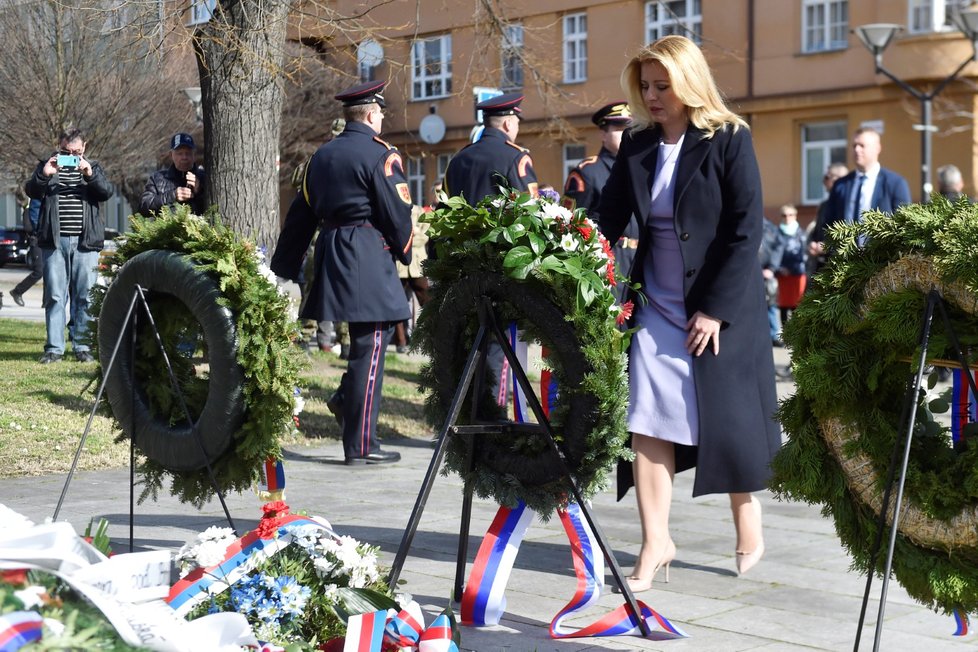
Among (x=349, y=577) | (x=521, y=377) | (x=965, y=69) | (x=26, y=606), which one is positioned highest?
(x=965, y=69)

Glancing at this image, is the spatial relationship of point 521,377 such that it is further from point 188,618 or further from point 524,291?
point 188,618

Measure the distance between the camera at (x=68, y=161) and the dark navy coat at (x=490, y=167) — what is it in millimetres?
4952

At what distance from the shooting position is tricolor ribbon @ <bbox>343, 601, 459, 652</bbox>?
355 centimetres

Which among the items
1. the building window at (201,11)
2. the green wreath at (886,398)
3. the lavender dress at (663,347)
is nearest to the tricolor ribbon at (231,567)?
the green wreath at (886,398)

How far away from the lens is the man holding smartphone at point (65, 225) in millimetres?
12281

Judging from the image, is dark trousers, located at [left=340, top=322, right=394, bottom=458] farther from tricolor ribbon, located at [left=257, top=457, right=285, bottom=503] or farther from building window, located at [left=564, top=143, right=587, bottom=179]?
building window, located at [left=564, top=143, right=587, bottom=179]

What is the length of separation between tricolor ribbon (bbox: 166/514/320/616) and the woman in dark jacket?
1577 millimetres

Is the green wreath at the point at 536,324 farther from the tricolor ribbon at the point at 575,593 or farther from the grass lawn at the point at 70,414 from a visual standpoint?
the grass lawn at the point at 70,414

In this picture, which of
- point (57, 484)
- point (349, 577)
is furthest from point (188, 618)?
point (57, 484)

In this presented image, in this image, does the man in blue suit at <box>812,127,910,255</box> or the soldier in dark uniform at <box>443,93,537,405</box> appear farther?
the man in blue suit at <box>812,127,910,255</box>

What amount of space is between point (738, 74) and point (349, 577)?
29592mm

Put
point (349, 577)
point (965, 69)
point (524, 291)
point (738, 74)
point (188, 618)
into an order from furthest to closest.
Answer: point (738, 74) → point (965, 69) → point (524, 291) → point (349, 577) → point (188, 618)

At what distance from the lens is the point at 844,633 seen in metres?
4.59

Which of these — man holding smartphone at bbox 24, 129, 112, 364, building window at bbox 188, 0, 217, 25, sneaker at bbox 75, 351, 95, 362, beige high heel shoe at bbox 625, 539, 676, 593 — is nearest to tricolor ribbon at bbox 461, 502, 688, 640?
beige high heel shoe at bbox 625, 539, 676, 593
